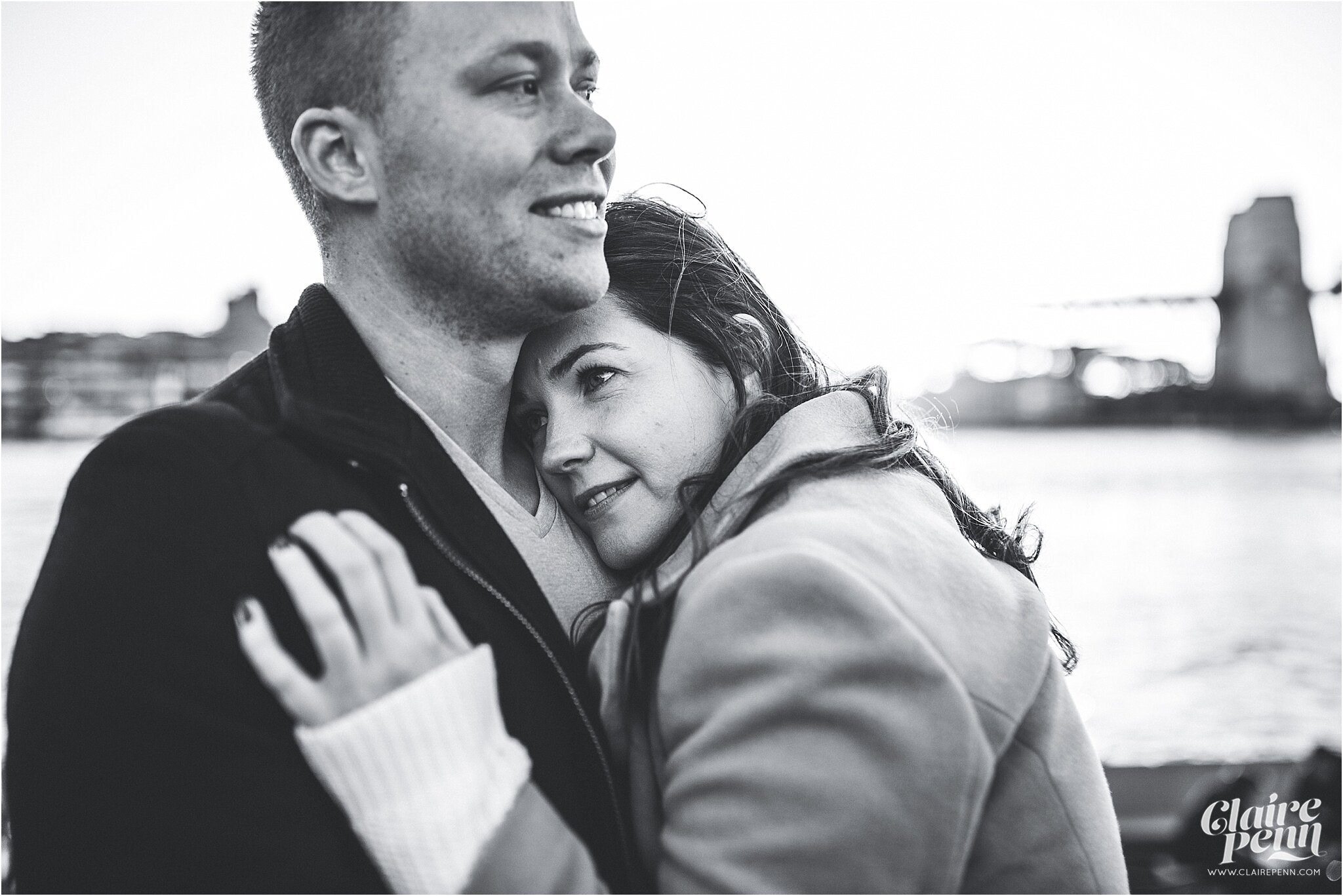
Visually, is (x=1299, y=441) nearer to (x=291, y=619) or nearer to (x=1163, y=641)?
(x=1163, y=641)

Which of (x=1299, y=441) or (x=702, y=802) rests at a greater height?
(x=702, y=802)

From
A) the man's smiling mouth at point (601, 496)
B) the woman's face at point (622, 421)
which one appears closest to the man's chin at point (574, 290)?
the woman's face at point (622, 421)

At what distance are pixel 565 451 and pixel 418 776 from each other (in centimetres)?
84

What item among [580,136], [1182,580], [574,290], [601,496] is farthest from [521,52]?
[1182,580]

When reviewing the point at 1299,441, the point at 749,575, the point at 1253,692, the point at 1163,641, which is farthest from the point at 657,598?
the point at 1299,441

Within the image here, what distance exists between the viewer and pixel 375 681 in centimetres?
114

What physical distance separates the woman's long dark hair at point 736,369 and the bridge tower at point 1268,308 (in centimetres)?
5278

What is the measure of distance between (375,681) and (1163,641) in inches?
905

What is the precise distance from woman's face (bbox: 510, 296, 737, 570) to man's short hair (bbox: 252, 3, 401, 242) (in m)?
0.51

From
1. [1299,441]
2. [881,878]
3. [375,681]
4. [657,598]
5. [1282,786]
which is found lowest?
[1299,441]

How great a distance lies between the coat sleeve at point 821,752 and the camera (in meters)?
1.19

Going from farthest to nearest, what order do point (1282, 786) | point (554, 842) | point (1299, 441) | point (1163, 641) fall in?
point (1299, 441) < point (1163, 641) < point (1282, 786) < point (554, 842)

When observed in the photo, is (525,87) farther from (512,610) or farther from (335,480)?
(512,610)

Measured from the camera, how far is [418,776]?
3.76 feet
